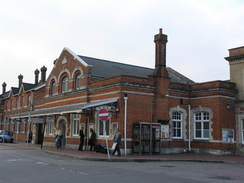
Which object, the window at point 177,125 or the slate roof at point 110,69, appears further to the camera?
the slate roof at point 110,69

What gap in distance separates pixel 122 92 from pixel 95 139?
4.42m

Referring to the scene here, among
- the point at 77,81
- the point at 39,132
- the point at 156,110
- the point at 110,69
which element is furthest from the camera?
the point at 39,132

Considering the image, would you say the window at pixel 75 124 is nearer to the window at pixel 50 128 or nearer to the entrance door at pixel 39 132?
the window at pixel 50 128

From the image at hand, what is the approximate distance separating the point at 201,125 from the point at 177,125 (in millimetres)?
1791

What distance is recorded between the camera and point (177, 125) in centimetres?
2292

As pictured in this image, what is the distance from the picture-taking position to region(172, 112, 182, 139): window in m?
22.8

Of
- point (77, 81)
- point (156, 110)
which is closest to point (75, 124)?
point (77, 81)

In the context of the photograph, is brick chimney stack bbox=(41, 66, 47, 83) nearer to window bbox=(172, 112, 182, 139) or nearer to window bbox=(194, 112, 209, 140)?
window bbox=(172, 112, 182, 139)

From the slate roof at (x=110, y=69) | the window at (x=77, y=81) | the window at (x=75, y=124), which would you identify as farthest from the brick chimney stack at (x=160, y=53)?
the window at (x=75, y=124)

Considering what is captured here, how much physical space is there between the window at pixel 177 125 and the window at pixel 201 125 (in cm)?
115

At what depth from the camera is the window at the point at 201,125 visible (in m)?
22.1

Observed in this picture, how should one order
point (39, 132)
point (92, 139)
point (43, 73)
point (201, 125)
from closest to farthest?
point (92, 139)
point (201, 125)
point (39, 132)
point (43, 73)

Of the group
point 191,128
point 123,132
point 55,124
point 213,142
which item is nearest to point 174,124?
point 191,128

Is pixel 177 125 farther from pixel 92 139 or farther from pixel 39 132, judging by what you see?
pixel 39 132
